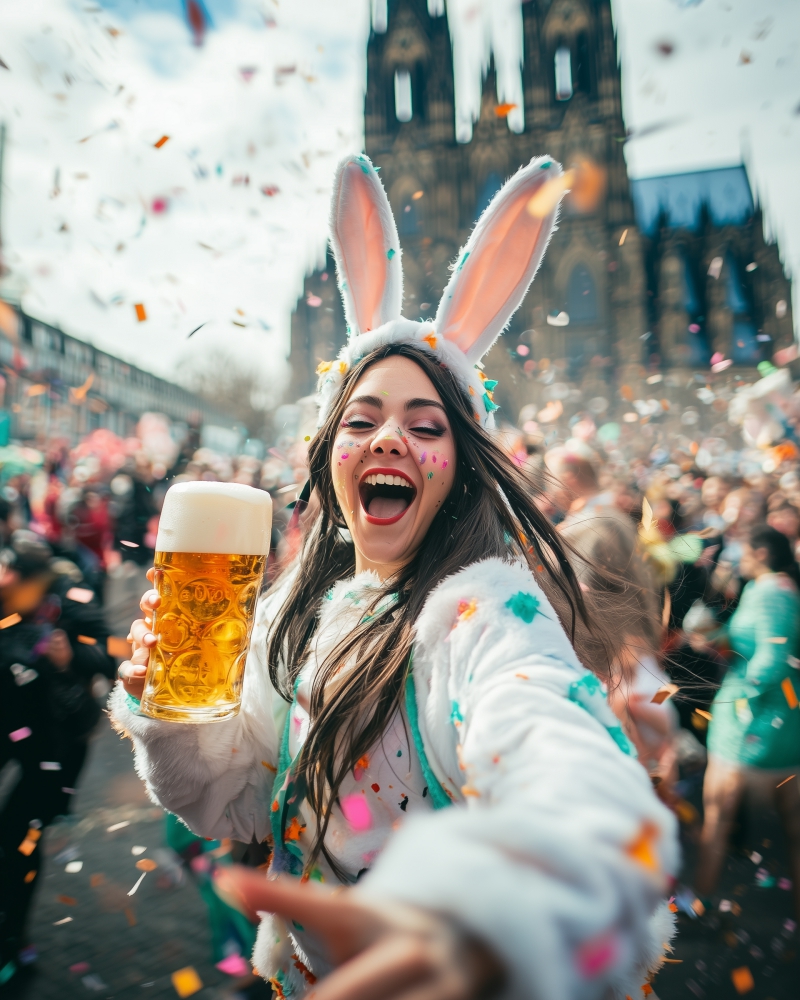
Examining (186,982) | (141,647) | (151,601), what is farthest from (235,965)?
(151,601)

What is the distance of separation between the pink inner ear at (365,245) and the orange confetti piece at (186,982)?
2700 millimetres

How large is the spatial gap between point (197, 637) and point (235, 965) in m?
1.94

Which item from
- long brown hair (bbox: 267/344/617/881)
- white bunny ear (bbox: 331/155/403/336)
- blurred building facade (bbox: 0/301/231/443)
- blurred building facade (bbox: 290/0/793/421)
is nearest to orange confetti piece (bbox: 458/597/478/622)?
long brown hair (bbox: 267/344/617/881)

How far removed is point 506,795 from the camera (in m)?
0.75

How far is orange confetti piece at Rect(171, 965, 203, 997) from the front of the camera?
2.55 m

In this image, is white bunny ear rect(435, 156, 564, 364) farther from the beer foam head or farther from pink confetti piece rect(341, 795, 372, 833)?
pink confetti piece rect(341, 795, 372, 833)

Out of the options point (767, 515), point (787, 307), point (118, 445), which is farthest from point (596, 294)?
point (767, 515)

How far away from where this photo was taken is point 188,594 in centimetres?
134

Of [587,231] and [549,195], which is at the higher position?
[587,231]

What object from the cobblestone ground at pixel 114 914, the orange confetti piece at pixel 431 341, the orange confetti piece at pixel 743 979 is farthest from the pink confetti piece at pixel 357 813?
the orange confetti piece at pixel 743 979

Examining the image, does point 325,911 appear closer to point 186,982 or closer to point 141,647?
point 141,647

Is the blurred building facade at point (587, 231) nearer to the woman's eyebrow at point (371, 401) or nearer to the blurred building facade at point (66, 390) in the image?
the blurred building facade at point (66, 390)

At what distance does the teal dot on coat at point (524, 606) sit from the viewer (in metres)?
1.06

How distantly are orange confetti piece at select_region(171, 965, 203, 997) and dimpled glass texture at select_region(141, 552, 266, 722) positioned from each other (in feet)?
6.40
